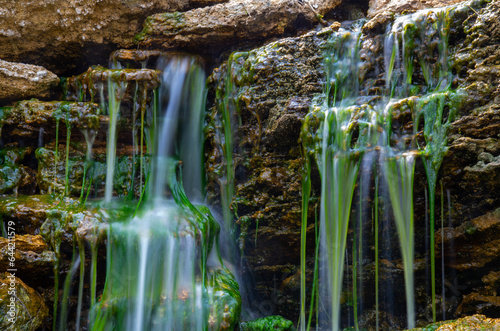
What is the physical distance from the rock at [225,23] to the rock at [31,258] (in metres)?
3.22

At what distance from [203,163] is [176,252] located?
152cm

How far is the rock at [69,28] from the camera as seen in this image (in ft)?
16.9

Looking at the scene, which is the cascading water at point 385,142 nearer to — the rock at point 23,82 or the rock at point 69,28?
the rock at point 69,28

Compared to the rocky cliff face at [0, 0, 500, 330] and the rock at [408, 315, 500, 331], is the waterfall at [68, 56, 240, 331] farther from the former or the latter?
the rock at [408, 315, 500, 331]

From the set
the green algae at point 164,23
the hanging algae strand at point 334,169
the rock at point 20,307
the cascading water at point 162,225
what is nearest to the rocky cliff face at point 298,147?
the hanging algae strand at point 334,169

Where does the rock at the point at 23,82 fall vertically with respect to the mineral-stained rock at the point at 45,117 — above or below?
above

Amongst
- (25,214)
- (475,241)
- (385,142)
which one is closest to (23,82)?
(25,214)

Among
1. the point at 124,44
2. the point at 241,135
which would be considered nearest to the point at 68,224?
the point at 241,135

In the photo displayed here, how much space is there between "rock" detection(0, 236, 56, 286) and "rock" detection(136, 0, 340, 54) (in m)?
3.22

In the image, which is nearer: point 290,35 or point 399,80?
point 399,80

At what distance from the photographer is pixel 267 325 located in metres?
3.95

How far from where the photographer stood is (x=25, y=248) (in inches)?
145

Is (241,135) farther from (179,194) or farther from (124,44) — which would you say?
A: (124,44)

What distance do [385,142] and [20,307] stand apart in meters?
3.91
